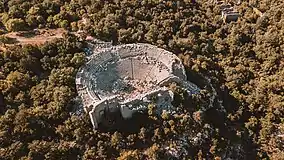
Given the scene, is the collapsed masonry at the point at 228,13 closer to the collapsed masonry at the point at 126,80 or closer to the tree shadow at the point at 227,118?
the tree shadow at the point at 227,118

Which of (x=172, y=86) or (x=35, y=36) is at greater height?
(x=35, y=36)

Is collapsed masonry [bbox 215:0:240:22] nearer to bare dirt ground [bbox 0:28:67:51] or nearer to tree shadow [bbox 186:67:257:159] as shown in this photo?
tree shadow [bbox 186:67:257:159]

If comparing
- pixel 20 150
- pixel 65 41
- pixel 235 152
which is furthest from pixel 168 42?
pixel 20 150

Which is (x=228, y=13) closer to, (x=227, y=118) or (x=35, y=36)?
(x=227, y=118)

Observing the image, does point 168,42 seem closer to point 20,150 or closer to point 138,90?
point 138,90

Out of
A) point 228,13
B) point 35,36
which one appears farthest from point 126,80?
point 228,13

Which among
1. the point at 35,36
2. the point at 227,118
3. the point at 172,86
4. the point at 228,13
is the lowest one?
the point at 227,118
